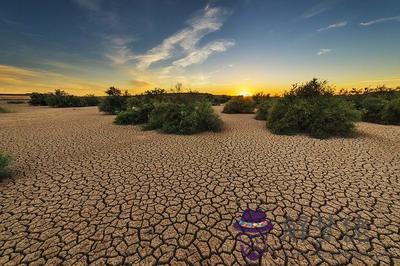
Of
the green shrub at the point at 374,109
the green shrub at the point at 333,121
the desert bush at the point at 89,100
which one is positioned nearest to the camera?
the green shrub at the point at 333,121

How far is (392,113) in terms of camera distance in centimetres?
1074

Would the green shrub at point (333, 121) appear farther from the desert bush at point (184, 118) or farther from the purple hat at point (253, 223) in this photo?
the purple hat at point (253, 223)

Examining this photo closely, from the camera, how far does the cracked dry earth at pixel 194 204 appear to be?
7.29ft

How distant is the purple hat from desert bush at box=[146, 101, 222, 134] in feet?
20.2

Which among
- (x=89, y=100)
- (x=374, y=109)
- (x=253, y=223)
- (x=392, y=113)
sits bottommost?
(x=253, y=223)

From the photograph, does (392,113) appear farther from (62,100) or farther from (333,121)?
(62,100)

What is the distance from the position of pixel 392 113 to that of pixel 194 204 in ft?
46.3

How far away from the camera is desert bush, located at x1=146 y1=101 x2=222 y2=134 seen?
29.3ft

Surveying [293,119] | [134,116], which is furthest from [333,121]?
[134,116]

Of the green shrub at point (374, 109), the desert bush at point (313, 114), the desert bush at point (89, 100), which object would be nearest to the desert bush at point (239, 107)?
the desert bush at point (313, 114)

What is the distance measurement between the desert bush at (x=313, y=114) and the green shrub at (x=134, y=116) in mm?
7722

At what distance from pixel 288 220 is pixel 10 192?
5.22 meters

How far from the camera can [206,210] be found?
3.01m

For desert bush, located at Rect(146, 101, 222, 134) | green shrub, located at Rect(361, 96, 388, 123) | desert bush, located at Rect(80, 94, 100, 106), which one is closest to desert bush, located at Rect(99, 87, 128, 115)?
desert bush, located at Rect(146, 101, 222, 134)
